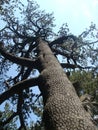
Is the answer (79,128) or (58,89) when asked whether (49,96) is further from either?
(79,128)

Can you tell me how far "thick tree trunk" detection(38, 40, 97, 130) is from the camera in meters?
4.76

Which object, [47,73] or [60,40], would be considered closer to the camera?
[47,73]

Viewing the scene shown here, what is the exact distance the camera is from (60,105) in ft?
17.9

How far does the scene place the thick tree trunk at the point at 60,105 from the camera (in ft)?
15.6

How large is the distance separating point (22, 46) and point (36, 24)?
7.28 ft

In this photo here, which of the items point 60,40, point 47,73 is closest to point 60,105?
point 47,73

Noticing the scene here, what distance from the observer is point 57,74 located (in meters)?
7.06

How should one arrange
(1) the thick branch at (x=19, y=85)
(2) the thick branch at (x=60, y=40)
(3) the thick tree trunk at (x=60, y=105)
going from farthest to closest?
(2) the thick branch at (x=60, y=40), (1) the thick branch at (x=19, y=85), (3) the thick tree trunk at (x=60, y=105)

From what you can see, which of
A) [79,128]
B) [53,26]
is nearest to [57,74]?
[79,128]

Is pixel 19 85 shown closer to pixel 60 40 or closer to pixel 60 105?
pixel 60 105

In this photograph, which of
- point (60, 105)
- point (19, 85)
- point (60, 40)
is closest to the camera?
point (60, 105)

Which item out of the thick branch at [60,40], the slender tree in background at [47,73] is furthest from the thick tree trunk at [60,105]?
the thick branch at [60,40]

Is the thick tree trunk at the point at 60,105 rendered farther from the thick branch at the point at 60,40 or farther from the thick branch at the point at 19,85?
the thick branch at the point at 60,40

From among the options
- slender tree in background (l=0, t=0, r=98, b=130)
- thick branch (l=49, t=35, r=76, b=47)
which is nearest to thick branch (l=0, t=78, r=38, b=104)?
slender tree in background (l=0, t=0, r=98, b=130)
